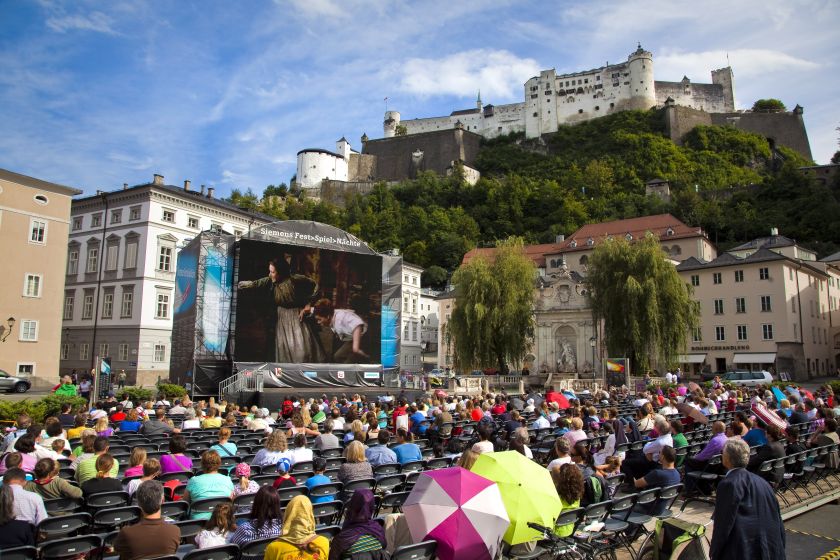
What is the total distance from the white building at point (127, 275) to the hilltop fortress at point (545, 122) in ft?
207

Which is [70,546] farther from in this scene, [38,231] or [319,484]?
[38,231]

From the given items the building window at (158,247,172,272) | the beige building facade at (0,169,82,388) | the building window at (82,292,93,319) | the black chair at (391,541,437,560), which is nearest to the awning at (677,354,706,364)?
the building window at (158,247,172,272)

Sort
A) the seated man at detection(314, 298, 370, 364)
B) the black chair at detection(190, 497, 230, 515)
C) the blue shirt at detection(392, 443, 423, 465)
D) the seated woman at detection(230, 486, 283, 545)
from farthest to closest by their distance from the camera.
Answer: the seated man at detection(314, 298, 370, 364)
the blue shirt at detection(392, 443, 423, 465)
the black chair at detection(190, 497, 230, 515)
the seated woman at detection(230, 486, 283, 545)

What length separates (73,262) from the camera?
42250 millimetres

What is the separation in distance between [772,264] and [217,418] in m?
43.5

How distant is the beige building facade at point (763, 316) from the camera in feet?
143

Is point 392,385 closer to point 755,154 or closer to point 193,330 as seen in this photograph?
point 193,330

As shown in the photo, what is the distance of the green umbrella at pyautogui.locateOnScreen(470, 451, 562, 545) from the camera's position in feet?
18.5

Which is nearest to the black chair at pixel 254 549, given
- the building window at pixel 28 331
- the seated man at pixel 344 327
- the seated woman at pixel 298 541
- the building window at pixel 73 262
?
the seated woman at pixel 298 541

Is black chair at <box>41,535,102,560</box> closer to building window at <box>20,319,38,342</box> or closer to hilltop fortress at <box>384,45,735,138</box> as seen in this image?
building window at <box>20,319,38,342</box>

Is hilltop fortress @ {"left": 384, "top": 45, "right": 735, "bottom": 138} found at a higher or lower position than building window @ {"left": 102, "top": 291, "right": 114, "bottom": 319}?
higher

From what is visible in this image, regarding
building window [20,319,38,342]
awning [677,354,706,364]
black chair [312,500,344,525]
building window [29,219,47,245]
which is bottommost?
black chair [312,500,344,525]

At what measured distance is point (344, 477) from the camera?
7.31 metres

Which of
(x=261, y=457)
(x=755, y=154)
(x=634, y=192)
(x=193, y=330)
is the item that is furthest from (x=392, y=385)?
(x=755, y=154)
